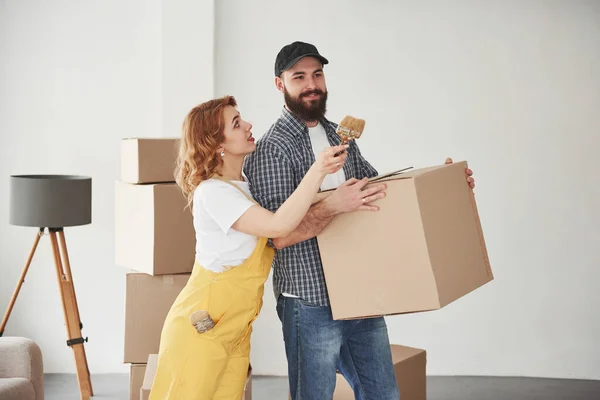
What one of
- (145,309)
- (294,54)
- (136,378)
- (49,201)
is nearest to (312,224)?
(294,54)

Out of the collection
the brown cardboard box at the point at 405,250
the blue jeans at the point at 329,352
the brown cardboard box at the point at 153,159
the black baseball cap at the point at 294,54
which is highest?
the black baseball cap at the point at 294,54

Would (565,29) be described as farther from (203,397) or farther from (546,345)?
(203,397)

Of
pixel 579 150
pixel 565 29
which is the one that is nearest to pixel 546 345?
pixel 579 150

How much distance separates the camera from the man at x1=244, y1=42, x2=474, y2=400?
74.3 inches

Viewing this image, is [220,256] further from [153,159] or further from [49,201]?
[49,201]

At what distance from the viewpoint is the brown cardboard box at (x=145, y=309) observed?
2801 millimetres

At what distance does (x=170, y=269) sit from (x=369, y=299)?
1.19 m

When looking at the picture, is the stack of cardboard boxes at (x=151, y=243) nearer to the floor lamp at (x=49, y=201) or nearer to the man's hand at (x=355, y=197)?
the floor lamp at (x=49, y=201)

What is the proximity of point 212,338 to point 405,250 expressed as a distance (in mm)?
529

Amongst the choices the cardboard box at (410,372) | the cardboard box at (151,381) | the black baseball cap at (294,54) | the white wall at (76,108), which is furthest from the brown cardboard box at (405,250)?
the white wall at (76,108)

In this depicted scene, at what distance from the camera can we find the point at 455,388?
3.74 m

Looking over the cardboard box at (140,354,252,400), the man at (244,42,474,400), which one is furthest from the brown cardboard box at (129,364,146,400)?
the man at (244,42,474,400)

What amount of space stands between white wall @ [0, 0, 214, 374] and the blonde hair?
2010 mm

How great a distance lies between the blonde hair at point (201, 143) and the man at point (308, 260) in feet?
0.52
